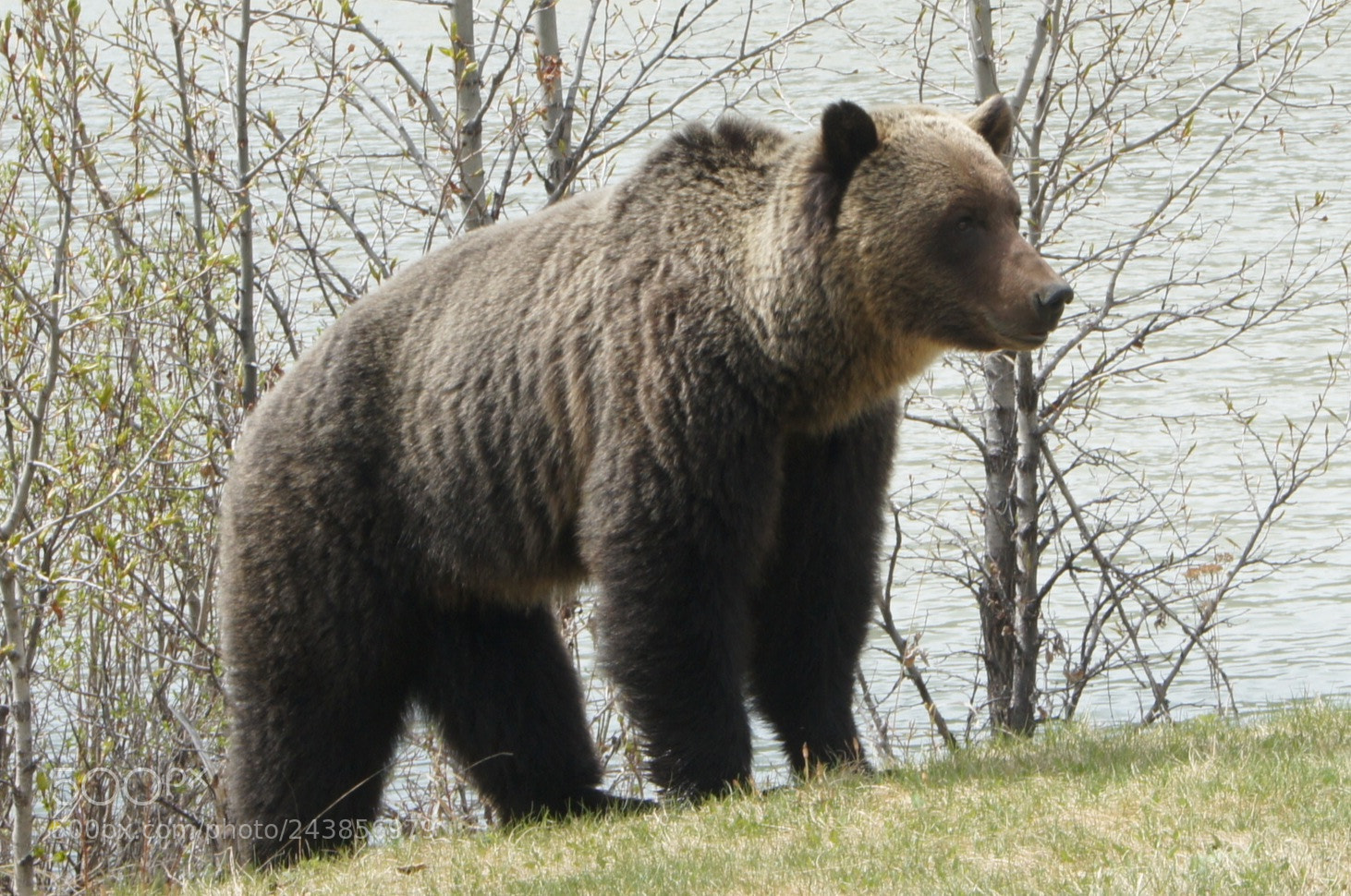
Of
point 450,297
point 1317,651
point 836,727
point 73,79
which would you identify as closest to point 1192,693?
point 1317,651

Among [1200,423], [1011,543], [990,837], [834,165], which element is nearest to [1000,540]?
[1011,543]

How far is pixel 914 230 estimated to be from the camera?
5.29m

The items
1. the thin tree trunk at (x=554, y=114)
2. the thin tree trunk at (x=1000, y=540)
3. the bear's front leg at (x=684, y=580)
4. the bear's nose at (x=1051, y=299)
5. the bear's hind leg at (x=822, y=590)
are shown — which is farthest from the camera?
the thin tree trunk at (x=1000, y=540)

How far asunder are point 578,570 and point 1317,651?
24.8 ft

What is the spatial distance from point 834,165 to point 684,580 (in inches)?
52.7

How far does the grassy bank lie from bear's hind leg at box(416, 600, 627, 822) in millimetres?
455

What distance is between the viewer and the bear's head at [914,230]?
5.27 metres

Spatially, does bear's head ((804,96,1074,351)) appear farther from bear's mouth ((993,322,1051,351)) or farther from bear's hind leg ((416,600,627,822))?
bear's hind leg ((416,600,627,822))

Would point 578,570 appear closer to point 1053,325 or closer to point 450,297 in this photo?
point 450,297

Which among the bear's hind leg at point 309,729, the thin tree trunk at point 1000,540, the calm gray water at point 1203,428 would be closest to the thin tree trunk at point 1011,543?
the thin tree trunk at point 1000,540

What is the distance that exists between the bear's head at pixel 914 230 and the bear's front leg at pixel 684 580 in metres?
0.59

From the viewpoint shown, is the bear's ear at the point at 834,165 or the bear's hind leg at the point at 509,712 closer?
the bear's ear at the point at 834,165
